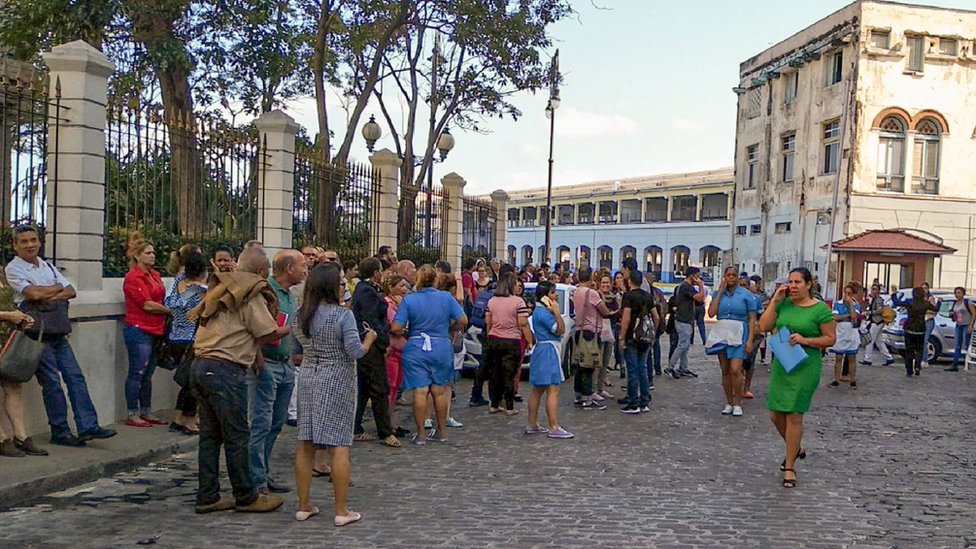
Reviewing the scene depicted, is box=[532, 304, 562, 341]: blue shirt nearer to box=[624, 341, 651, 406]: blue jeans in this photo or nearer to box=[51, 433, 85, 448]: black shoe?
box=[624, 341, 651, 406]: blue jeans

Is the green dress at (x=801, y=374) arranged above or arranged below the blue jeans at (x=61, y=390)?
above

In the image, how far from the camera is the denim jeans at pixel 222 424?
20.0 feet

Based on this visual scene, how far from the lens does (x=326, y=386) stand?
20.5ft

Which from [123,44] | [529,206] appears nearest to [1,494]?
[123,44]

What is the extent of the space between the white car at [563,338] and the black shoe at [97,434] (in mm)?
5783

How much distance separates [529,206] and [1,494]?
64.4 m

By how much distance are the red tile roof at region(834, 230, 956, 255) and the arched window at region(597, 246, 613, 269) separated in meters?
33.5

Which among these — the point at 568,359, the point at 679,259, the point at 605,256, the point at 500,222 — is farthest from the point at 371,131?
the point at 605,256

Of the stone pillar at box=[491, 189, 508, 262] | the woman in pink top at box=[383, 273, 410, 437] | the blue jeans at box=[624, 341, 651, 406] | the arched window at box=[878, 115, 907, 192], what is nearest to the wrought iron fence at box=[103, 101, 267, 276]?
the woman in pink top at box=[383, 273, 410, 437]

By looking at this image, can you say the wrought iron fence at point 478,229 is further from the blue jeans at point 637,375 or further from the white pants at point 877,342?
the blue jeans at point 637,375

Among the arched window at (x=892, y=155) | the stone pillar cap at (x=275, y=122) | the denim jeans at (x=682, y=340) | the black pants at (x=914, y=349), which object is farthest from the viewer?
the arched window at (x=892, y=155)

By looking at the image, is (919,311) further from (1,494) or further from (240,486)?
(1,494)

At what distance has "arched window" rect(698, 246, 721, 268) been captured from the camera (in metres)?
54.4

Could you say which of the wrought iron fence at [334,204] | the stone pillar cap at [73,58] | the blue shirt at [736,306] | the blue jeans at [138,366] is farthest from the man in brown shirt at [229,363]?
the wrought iron fence at [334,204]
